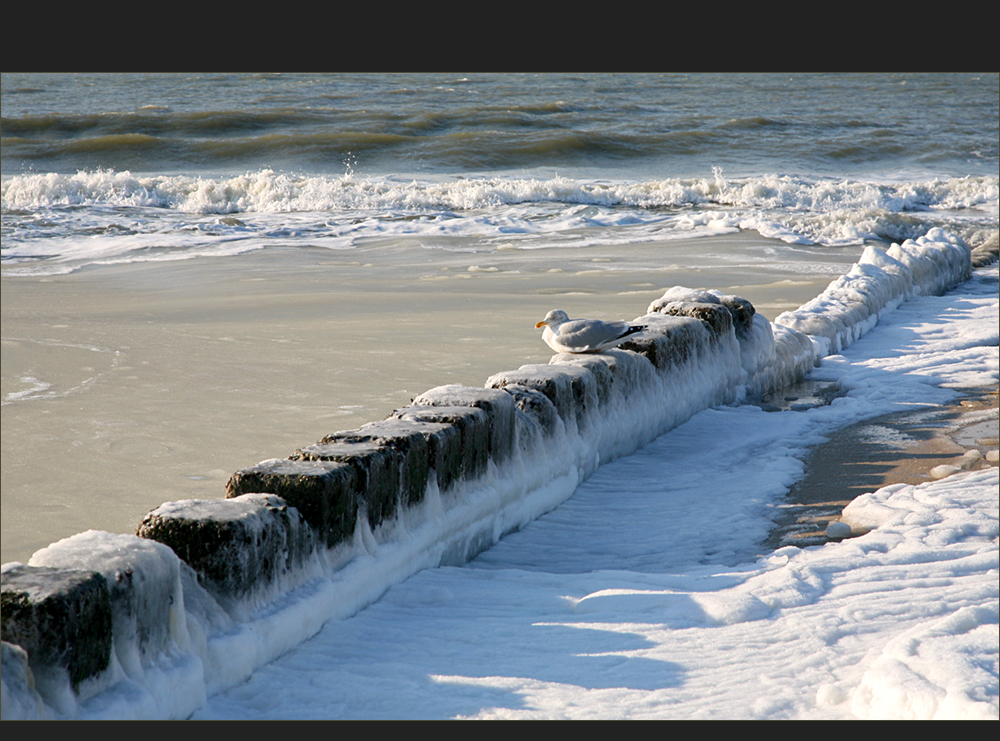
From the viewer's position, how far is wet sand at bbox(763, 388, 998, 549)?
3848 mm

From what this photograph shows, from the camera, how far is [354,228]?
555 inches

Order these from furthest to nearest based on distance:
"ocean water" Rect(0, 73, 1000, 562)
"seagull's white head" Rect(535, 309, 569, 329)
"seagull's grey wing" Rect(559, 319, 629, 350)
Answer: "ocean water" Rect(0, 73, 1000, 562), "seagull's white head" Rect(535, 309, 569, 329), "seagull's grey wing" Rect(559, 319, 629, 350)

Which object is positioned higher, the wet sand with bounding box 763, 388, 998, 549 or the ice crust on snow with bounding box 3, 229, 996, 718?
the ice crust on snow with bounding box 3, 229, 996, 718

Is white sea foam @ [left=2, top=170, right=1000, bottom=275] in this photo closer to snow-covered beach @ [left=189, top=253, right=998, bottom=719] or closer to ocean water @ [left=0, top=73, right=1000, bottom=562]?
ocean water @ [left=0, top=73, right=1000, bottom=562]

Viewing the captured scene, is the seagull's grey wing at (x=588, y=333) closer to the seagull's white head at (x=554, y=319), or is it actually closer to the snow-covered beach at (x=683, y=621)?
the seagull's white head at (x=554, y=319)

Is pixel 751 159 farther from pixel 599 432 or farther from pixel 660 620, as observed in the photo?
pixel 660 620

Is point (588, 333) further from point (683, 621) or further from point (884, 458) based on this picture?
point (683, 621)

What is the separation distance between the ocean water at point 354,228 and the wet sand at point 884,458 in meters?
2.17

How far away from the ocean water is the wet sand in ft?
7.12

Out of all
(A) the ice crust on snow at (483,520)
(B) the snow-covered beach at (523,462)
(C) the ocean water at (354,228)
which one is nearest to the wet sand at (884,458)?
(B) the snow-covered beach at (523,462)

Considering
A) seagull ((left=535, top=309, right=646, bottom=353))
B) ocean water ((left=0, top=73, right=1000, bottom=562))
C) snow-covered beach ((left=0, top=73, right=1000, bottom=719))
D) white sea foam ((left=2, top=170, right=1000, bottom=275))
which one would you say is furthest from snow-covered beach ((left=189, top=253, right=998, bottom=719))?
white sea foam ((left=2, top=170, right=1000, bottom=275))

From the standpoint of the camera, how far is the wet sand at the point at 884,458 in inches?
151

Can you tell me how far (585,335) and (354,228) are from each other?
1003cm

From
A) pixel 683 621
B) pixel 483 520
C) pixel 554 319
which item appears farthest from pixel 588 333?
pixel 683 621
